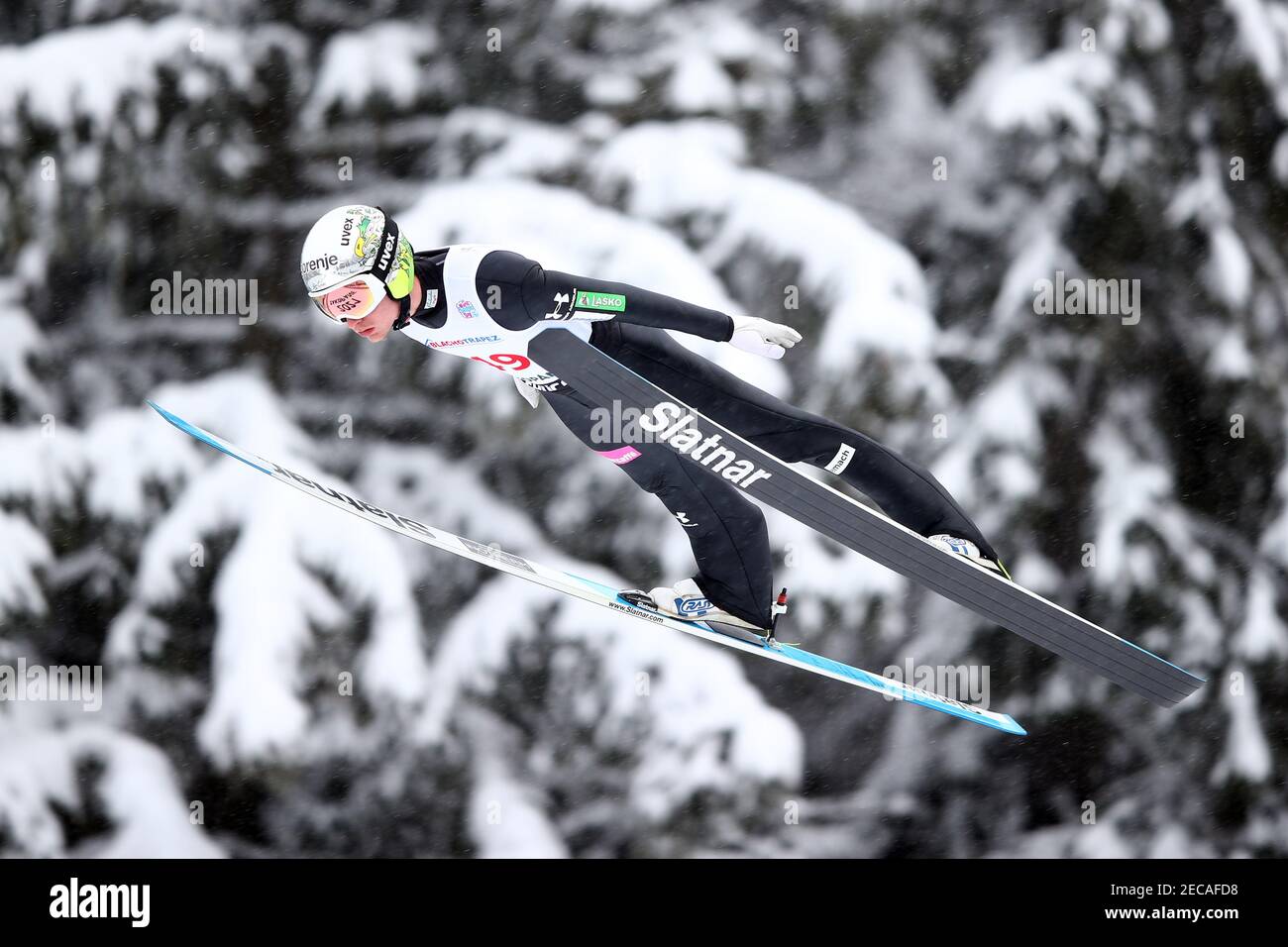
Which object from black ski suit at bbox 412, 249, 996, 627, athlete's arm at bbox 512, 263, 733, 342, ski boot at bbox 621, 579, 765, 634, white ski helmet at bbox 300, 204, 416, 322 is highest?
white ski helmet at bbox 300, 204, 416, 322

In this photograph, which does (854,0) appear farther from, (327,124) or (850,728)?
(850,728)

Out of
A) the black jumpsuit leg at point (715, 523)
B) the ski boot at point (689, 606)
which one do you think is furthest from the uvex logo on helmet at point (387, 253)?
the ski boot at point (689, 606)

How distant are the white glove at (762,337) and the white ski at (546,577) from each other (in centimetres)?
90

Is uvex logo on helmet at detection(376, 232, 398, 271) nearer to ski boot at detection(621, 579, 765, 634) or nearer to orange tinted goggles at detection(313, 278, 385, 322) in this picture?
orange tinted goggles at detection(313, 278, 385, 322)

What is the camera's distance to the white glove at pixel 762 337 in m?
3.08

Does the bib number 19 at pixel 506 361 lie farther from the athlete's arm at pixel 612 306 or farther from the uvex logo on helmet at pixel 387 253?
the uvex logo on helmet at pixel 387 253

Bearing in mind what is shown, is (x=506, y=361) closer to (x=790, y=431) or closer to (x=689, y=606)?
(x=790, y=431)

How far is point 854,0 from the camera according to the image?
580cm

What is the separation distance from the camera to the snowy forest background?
5527 millimetres

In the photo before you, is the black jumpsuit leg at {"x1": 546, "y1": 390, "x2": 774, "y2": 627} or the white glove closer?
the white glove

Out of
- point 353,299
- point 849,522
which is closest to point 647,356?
point 849,522

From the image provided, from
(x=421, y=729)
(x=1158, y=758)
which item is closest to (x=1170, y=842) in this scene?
(x=1158, y=758)

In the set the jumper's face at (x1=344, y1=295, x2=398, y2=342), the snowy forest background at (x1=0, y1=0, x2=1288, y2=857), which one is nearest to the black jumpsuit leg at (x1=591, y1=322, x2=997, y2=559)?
the jumper's face at (x1=344, y1=295, x2=398, y2=342)

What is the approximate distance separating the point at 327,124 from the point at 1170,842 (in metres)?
5.57
